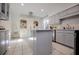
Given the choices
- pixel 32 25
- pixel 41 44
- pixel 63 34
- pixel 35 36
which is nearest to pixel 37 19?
pixel 32 25

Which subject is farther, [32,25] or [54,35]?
[54,35]

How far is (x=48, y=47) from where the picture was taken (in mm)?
2215

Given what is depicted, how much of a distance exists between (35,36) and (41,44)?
0.66 ft

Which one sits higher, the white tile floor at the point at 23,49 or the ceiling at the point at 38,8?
the ceiling at the point at 38,8

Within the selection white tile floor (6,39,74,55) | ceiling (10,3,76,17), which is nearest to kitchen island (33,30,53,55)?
white tile floor (6,39,74,55)

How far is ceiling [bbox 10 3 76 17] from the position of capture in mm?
1981

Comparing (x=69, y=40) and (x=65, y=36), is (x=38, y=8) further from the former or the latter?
(x=65, y=36)

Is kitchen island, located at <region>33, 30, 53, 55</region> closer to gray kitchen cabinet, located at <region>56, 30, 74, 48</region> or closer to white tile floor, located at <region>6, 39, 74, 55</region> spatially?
white tile floor, located at <region>6, 39, 74, 55</region>

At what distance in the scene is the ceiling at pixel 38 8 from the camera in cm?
198

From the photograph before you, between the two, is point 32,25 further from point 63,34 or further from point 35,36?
point 63,34

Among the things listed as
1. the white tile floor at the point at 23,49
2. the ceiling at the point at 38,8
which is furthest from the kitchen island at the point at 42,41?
the ceiling at the point at 38,8

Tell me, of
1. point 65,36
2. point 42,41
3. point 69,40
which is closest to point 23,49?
point 42,41

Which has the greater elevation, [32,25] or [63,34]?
[32,25]

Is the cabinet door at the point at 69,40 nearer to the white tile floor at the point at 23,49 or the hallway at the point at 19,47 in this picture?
the white tile floor at the point at 23,49
